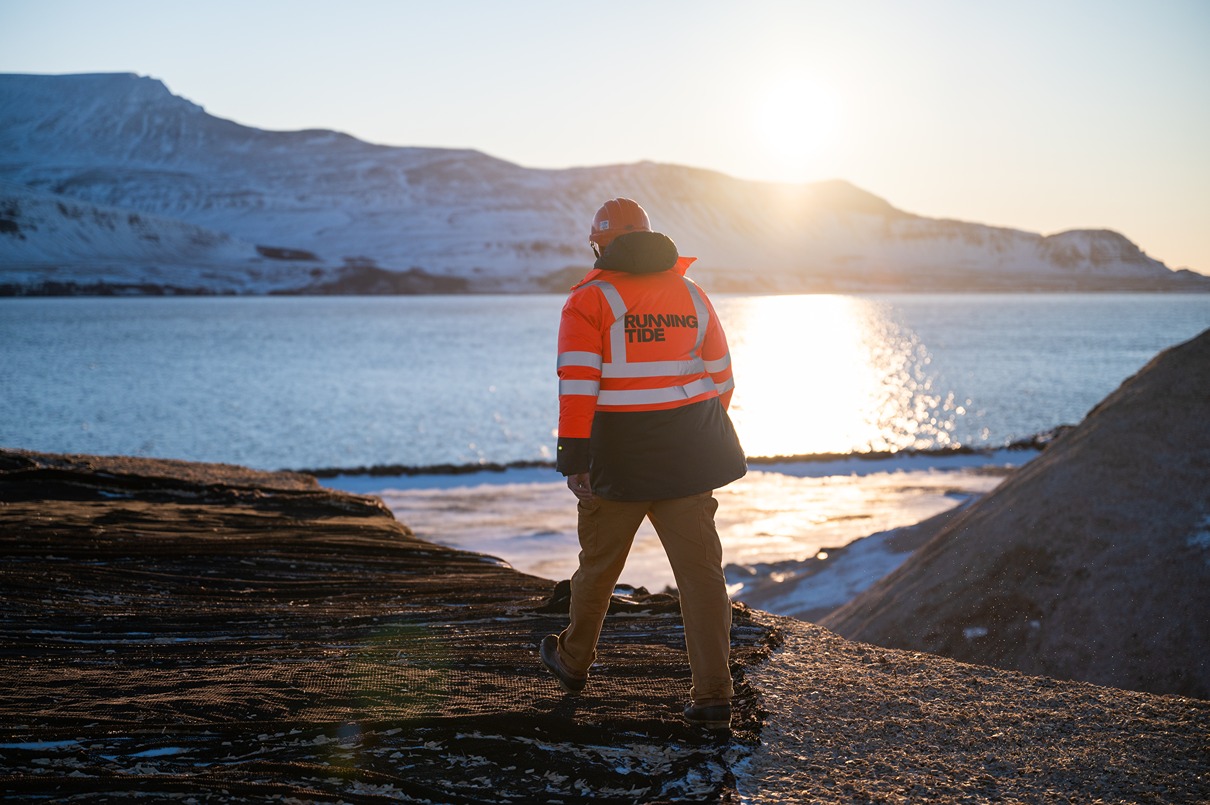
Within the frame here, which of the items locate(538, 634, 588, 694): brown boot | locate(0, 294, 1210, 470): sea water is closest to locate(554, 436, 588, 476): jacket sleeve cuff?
locate(538, 634, 588, 694): brown boot

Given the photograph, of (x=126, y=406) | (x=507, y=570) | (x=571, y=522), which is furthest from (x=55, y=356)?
(x=507, y=570)

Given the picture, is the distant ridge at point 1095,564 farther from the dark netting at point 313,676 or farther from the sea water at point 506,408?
the sea water at point 506,408

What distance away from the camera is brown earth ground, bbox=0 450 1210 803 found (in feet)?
13.5

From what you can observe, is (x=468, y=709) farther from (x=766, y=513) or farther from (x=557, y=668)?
(x=766, y=513)

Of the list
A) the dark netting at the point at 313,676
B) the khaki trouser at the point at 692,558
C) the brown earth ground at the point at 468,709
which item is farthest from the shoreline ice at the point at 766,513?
the khaki trouser at the point at 692,558

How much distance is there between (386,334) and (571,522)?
7983 centimetres

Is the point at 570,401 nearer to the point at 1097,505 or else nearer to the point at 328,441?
the point at 1097,505

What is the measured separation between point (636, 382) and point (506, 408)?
123 ft

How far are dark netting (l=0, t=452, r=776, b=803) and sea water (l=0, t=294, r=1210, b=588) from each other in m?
5.41

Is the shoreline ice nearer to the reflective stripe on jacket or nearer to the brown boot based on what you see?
the brown boot

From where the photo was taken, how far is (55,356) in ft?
222

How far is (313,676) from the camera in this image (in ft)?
17.0

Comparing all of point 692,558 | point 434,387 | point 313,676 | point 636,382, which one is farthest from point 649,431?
point 434,387

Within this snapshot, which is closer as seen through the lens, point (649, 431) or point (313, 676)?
point (649, 431)
